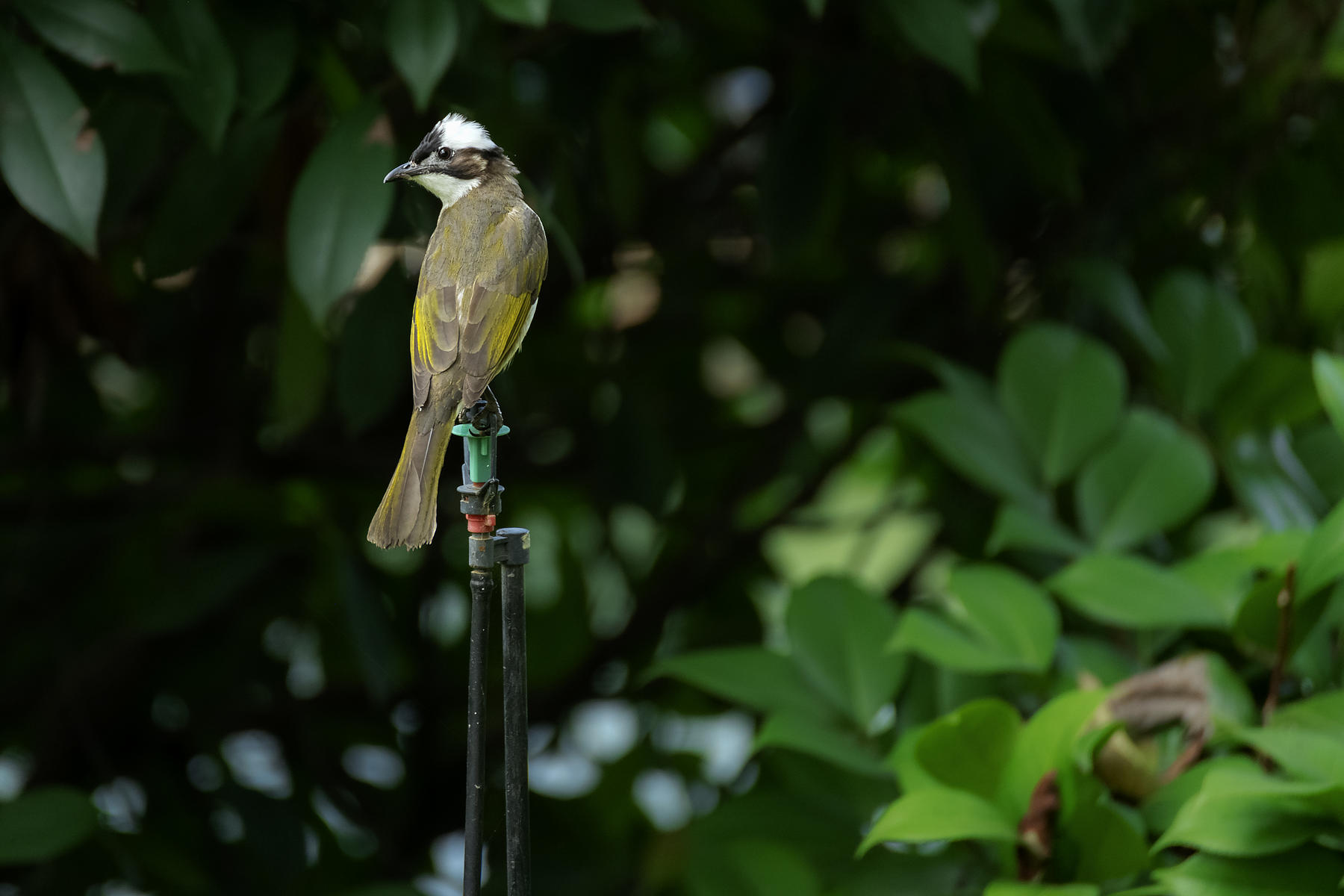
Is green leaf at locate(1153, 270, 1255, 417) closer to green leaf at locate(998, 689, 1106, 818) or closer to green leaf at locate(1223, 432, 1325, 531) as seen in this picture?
green leaf at locate(1223, 432, 1325, 531)

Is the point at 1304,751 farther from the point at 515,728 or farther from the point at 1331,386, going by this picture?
the point at 515,728

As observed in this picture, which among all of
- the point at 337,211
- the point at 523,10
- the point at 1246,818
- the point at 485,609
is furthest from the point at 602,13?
the point at 1246,818

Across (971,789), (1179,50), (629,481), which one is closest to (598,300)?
(629,481)

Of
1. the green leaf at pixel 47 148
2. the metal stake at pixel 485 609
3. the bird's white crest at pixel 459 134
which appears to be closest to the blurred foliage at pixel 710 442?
the green leaf at pixel 47 148

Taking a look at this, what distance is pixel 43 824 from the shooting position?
40.4 inches

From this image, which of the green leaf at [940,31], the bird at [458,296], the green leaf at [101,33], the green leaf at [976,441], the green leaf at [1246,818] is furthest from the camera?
the green leaf at [976,441]

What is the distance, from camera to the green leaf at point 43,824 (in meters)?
1.01

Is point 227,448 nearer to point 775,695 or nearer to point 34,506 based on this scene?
point 34,506

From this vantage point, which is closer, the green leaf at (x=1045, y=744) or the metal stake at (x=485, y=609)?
the metal stake at (x=485, y=609)

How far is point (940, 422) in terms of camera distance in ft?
3.99

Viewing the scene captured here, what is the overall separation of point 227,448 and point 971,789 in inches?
40.8

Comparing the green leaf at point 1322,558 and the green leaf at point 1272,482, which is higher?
the green leaf at point 1322,558

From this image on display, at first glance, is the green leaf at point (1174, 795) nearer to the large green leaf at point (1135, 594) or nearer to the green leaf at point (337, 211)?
the large green leaf at point (1135, 594)

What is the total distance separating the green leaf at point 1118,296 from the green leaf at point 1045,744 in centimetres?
60
